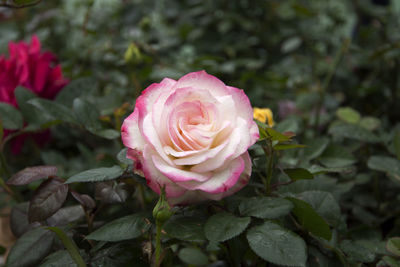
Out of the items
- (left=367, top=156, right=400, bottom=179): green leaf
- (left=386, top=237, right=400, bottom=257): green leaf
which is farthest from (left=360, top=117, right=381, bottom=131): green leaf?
(left=386, top=237, right=400, bottom=257): green leaf

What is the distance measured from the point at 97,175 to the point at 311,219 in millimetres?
206

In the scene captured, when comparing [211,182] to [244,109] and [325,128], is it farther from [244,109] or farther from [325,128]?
[325,128]

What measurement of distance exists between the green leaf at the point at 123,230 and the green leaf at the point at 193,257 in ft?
0.36

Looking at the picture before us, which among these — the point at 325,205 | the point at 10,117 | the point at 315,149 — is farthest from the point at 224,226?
the point at 10,117

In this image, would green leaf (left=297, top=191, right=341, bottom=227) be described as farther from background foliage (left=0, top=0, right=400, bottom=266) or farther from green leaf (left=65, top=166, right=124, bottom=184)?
green leaf (left=65, top=166, right=124, bottom=184)

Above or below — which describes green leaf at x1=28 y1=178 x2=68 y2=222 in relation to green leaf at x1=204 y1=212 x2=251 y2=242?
above

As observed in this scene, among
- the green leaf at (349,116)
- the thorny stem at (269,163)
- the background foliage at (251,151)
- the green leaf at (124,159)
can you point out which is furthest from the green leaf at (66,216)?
the green leaf at (349,116)

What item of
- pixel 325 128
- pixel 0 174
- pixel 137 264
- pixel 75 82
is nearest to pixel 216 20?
pixel 325 128

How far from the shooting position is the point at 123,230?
328 millimetres

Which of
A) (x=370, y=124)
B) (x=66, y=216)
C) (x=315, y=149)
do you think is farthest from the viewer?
(x=370, y=124)

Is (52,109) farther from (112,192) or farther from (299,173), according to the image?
(299,173)

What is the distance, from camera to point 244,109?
0.34 m

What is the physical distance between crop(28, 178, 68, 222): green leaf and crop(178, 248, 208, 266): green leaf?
0.50 feet

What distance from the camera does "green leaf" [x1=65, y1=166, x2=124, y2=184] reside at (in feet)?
1.10
